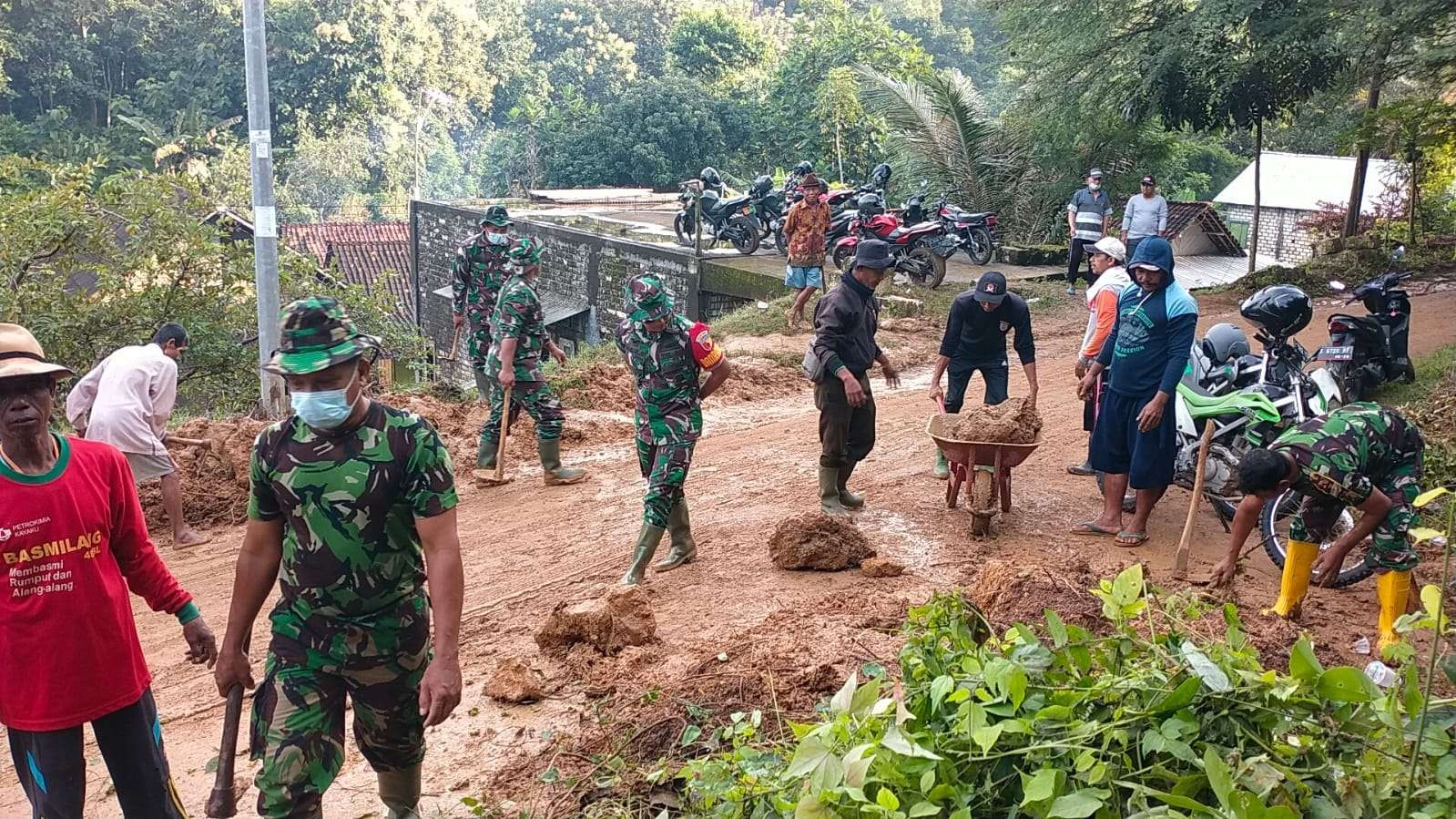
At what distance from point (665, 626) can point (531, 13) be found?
50946 mm

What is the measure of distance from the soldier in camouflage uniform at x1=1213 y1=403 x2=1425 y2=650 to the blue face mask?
3783 millimetres

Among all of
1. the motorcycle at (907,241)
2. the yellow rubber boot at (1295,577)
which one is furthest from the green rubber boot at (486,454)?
the motorcycle at (907,241)

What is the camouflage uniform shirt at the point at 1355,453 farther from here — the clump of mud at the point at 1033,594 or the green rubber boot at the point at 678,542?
the green rubber boot at the point at 678,542

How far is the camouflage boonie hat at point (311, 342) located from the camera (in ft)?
11.2

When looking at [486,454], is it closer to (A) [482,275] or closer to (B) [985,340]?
(A) [482,275]

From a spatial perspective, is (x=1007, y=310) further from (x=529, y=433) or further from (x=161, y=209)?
(x=161, y=209)

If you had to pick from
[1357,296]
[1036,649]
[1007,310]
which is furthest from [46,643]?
[1357,296]

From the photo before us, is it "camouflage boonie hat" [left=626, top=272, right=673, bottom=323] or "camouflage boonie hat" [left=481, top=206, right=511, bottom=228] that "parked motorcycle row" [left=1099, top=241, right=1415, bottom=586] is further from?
"camouflage boonie hat" [left=481, top=206, right=511, bottom=228]

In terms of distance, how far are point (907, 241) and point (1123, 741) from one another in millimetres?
13214

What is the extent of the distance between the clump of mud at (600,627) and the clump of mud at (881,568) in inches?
54.0

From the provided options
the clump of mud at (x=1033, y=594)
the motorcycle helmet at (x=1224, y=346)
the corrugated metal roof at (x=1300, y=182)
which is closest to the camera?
the clump of mud at (x=1033, y=594)

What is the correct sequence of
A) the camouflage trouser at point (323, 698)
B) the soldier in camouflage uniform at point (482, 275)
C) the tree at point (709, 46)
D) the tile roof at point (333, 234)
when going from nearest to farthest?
1. the camouflage trouser at point (323, 698)
2. the soldier in camouflage uniform at point (482, 275)
3. the tile roof at point (333, 234)
4. the tree at point (709, 46)

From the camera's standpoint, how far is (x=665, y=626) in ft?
19.7

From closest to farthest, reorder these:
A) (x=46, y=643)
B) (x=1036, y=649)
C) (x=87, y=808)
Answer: (x=1036, y=649) → (x=46, y=643) → (x=87, y=808)
